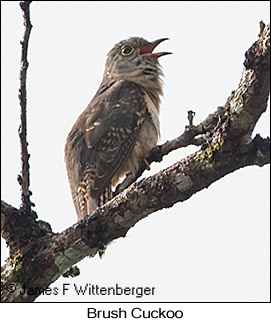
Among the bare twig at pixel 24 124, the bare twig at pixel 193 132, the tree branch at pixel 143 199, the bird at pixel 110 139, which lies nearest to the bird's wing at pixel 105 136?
the bird at pixel 110 139

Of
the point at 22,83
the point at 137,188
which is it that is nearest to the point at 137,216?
the point at 137,188

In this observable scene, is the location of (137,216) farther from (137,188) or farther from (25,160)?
(25,160)

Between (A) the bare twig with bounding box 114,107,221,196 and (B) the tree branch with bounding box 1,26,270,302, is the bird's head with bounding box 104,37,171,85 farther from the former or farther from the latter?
(B) the tree branch with bounding box 1,26,270,302

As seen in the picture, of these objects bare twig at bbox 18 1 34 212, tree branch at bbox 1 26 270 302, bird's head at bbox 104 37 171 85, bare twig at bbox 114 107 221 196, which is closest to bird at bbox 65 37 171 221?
bird's head at bbox 104 37 171 85

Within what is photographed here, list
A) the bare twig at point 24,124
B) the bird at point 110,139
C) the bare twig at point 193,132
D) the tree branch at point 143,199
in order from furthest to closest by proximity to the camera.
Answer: the bird at point 110,139 < the bare twig at point 193,132 < the bare twig at point 24,124 < the tree branch at point 143,199

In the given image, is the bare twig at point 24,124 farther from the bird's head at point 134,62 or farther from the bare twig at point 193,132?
the bird's head at point 134,62

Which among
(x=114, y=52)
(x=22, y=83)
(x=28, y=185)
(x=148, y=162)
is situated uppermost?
(x=114, y=52)

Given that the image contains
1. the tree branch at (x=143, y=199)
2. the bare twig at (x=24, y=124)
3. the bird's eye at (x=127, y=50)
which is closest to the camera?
the tree branch at (x=143, y=199)

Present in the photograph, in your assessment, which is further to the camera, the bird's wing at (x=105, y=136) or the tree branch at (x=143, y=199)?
the bird's wing at (x=105, y=136)
